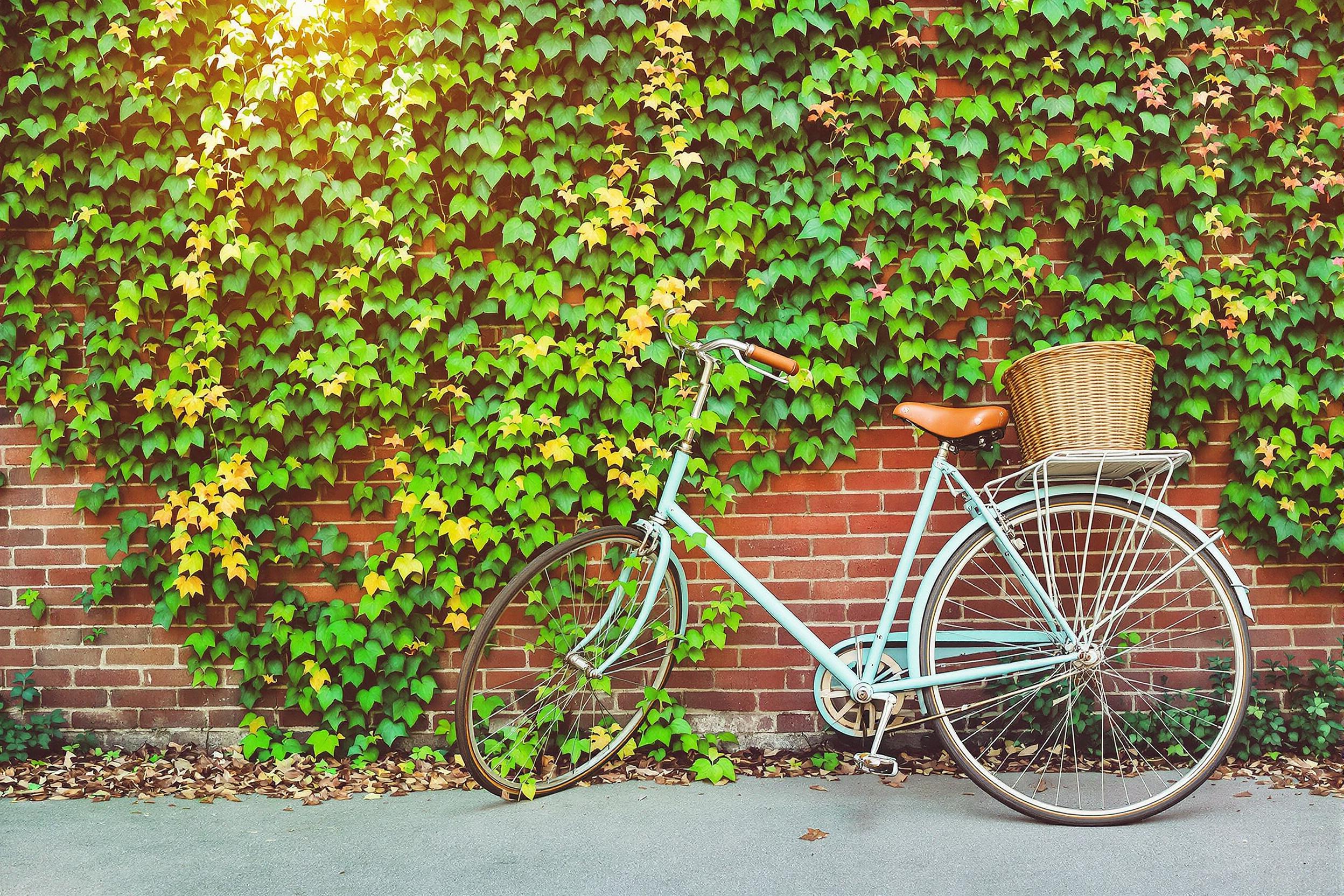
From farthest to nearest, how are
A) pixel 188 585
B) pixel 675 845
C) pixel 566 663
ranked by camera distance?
pixel 188 585 < pixel 566 663 < pixel 675 845

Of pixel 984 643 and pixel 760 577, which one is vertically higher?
pixel 760 577

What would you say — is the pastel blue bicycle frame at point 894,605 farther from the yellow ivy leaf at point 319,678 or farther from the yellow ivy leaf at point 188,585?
the yellow ivy leaf at point 188,585

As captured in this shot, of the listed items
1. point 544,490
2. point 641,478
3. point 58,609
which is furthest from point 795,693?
point 58,609

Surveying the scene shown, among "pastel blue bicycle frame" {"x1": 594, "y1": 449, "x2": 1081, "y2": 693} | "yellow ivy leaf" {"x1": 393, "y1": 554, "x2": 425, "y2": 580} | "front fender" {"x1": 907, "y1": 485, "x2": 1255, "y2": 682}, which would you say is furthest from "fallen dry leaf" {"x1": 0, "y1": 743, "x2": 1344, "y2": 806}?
"yellow ivy leaf" {"x1": 393, "y1": 554, "x2": 425, "y2": 580}

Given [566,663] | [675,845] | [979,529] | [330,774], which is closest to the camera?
[675,845]

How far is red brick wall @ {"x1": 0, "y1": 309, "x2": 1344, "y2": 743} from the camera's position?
3086 millimetres

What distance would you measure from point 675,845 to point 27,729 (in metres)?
2.49

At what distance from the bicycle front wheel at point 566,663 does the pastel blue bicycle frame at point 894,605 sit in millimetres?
54

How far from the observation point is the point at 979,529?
8.92ft

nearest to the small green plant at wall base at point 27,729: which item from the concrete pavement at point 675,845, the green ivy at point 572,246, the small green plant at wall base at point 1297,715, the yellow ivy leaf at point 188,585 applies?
the concrete pavement at point 675,845

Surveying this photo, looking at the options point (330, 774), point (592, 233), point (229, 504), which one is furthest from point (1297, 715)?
point (229, 504)

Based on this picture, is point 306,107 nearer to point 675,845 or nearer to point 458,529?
point 458,529

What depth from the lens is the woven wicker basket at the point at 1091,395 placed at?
2486 mm

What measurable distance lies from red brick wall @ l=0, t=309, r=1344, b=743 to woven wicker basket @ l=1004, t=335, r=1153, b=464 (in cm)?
52
